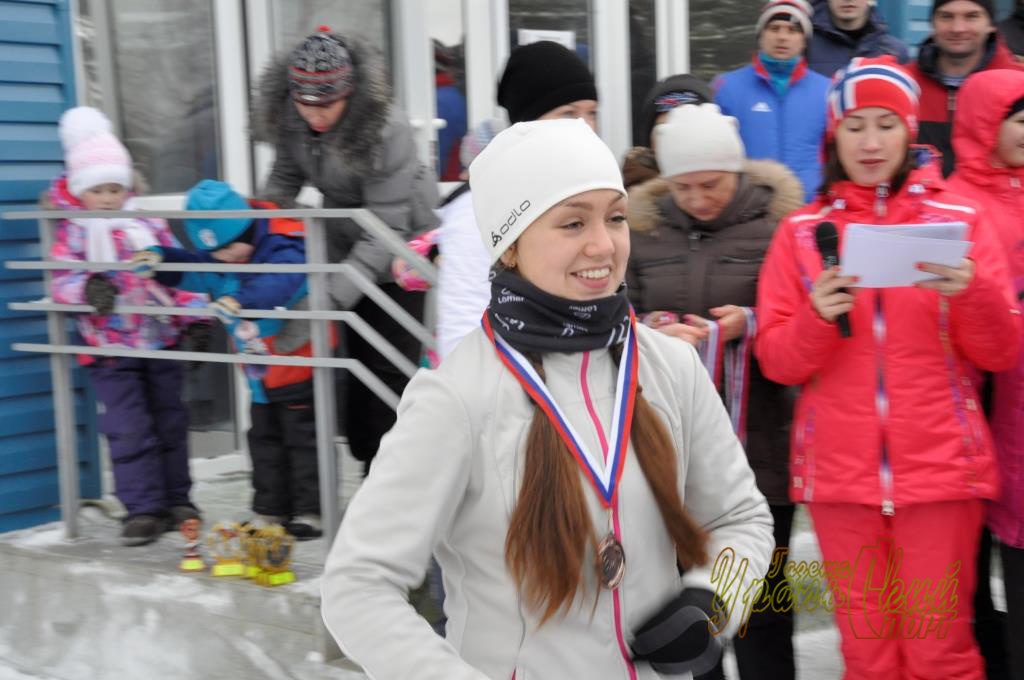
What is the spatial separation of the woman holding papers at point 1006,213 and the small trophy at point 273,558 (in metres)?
2.17

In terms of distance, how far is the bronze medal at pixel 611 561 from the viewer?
1.90 m

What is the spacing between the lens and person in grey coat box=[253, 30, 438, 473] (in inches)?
173

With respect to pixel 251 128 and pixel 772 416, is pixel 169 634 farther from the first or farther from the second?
pixel 772 416

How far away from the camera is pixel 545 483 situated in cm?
188

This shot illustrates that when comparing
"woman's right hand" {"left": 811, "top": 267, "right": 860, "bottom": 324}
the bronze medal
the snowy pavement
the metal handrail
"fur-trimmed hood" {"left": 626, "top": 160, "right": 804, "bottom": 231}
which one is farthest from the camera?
the snowy pavement

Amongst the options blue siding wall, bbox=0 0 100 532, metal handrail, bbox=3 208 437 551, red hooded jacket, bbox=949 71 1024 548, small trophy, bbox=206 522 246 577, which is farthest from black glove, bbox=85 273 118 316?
red hooded jacket, bbox=949 71 1024 548

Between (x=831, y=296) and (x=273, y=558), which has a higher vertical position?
(x=831, y=296)

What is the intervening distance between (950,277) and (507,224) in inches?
56.3

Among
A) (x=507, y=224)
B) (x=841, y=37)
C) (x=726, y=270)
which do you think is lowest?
(x=726, y=270)

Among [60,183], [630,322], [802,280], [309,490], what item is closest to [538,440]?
[630,322]

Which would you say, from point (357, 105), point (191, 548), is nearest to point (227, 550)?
point (191, 548)

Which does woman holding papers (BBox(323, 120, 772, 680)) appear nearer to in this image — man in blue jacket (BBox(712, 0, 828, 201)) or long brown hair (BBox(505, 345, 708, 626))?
long brown hair (BBox(505, 345, 708, 626))

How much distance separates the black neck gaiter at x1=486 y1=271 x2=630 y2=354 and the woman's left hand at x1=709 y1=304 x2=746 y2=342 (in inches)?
56.8

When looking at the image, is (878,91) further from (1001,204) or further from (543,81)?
(543,81)
